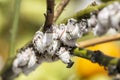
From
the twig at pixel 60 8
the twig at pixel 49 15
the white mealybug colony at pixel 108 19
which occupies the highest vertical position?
the twig at pixel 60 8

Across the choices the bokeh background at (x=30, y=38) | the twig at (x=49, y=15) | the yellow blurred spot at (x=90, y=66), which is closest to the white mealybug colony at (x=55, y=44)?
the twig at (x=49, y=15)

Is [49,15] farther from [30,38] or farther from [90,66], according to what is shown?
[30,38]

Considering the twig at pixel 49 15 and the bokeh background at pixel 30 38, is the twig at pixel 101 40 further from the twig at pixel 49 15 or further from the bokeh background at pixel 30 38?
the bokeh background at pixel 30 38

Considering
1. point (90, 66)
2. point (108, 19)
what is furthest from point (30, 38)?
point (108, 19)

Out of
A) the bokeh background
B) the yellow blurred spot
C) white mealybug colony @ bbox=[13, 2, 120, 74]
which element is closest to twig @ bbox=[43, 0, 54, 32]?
white mealybug colony @ bbox=[13, 2, 120, 74]

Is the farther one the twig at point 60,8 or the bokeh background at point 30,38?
the bokeh background at point 30,38

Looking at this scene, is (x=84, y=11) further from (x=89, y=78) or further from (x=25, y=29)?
(x=25, y=29)

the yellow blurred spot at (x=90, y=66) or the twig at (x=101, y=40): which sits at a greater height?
the yellow blurred spot at (x=90, y=66)

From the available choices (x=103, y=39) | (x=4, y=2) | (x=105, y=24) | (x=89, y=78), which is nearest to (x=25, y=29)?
(x=4, y=2)
